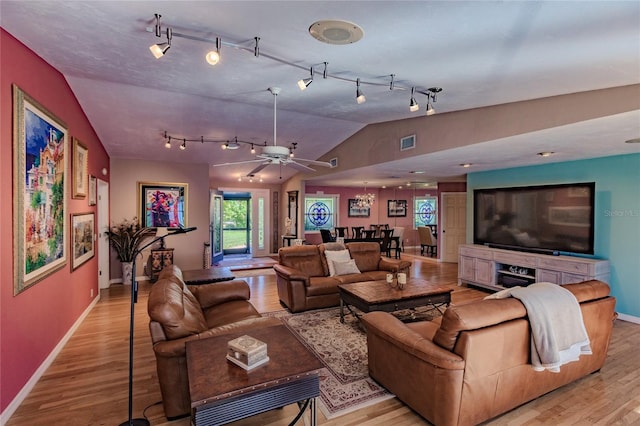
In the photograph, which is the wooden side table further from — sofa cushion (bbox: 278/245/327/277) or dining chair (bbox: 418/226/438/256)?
dining chair (bbox: 418/226/438/256)

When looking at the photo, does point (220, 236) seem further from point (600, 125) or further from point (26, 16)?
point (600, 125)

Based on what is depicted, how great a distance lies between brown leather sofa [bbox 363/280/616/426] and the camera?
2.02 meters

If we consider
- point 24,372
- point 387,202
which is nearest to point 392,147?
point 24,372

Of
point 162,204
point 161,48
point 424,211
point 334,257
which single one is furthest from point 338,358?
point 424,211

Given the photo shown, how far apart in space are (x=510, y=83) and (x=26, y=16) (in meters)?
3.84

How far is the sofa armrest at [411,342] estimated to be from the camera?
6.58ft

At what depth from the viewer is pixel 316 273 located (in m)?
5.20

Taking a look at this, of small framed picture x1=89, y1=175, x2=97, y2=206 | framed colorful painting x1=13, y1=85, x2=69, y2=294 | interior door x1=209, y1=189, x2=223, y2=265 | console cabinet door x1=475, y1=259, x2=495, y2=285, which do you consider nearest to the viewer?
framed colorful painting x1=13, y1=85, x2=69, y2=294

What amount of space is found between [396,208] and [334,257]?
24.2ft

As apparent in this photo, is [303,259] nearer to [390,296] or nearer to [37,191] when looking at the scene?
[390,296]

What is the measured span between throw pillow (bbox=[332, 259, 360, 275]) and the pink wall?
11.5ft

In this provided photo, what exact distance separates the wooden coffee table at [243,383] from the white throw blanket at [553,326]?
1.56m

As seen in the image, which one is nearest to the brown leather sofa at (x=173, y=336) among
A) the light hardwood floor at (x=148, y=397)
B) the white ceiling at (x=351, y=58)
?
the light hardwood floor at (x=148, y=397)

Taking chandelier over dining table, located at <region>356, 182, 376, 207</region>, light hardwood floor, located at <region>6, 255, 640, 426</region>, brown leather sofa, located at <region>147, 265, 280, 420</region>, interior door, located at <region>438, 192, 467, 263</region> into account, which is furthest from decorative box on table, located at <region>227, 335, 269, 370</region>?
chandelier over dining table, located at <region>356, 182, 376, 207</region>
